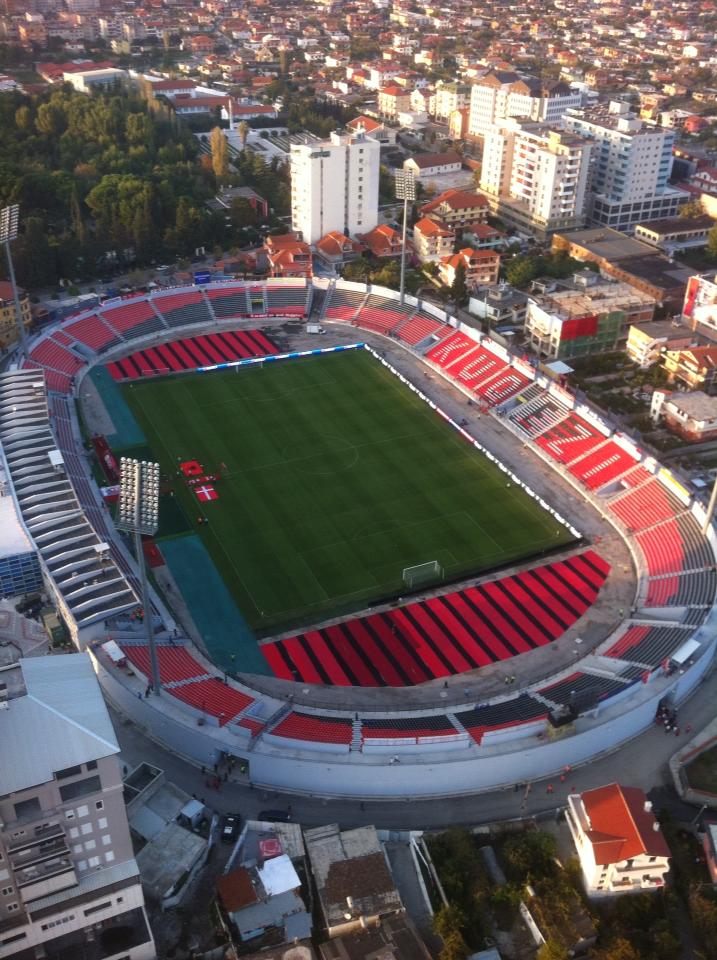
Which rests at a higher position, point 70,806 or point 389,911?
point 70,806

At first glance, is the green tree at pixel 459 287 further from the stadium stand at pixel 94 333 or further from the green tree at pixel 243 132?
the green tree at pixel 243 132

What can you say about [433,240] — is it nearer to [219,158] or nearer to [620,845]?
[219,158]

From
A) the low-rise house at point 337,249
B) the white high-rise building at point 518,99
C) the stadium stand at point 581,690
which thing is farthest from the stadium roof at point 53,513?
the white high-rise building at point 518,99

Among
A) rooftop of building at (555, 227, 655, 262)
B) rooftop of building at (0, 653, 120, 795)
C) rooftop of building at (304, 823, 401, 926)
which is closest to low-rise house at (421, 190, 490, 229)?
rooftop of building at (555, 227, 655, 262)

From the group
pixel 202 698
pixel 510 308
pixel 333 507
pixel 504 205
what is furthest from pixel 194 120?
pixel 202 698

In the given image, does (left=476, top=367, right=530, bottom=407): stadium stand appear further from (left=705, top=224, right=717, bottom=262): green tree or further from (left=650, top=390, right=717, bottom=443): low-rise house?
(left=705, top=224, right=717, bottom=262): green tree

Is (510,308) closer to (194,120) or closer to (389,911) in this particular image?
(389,911)

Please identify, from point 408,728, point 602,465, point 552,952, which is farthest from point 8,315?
point 552,952
